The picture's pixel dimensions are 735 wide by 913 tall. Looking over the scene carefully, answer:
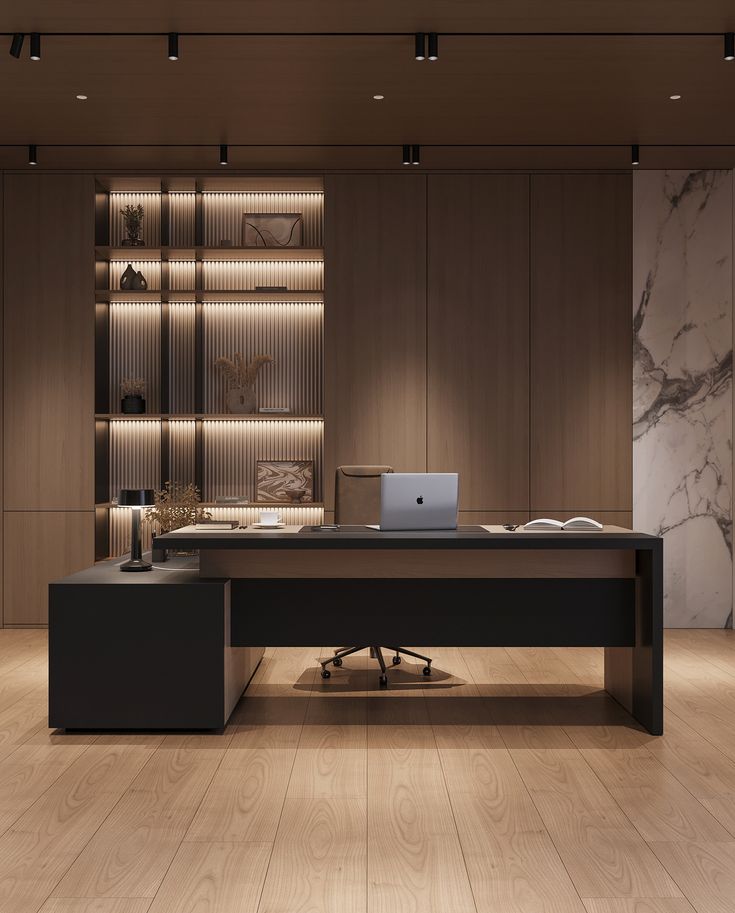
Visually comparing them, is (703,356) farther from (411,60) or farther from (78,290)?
(78,290)

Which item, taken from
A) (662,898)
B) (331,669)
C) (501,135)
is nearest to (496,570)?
(331,669)

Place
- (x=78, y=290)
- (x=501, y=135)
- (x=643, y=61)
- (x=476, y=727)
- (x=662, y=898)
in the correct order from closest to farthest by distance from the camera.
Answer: (x=662, y=898), (x=476, y=727), (x=643, y=61), (x=501, y=135), (x=78, y=290)

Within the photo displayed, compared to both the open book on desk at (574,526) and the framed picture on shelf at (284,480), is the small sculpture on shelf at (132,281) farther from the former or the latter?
the open book on desk at (574,526)

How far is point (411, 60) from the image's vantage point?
4895 mm

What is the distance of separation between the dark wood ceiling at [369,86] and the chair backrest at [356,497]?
2.28 m

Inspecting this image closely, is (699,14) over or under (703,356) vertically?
over

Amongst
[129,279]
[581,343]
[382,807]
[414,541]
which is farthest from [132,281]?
[382,807]

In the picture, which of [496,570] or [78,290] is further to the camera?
[78,290]

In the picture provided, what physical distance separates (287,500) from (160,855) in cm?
406

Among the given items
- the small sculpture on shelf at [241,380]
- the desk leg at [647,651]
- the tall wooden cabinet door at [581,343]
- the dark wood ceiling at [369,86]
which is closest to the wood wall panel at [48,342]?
the dark wood ceiling at [369,86]

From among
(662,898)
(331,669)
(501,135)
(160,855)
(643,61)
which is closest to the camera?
(662,898)

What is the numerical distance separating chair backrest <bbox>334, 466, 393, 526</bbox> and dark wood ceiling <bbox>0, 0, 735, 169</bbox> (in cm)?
228

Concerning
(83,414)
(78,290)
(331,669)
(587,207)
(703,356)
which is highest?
(587,207)

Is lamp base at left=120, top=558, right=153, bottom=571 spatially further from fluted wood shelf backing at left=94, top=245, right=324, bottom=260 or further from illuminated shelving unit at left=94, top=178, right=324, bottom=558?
fluted wood shelf backing at left=94, top=245, right=324, bottom=260
